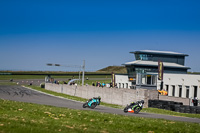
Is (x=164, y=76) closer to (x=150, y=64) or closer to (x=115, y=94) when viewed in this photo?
(x=150, y=64)

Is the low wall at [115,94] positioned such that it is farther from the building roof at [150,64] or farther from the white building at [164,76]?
the building roof at [150,64]

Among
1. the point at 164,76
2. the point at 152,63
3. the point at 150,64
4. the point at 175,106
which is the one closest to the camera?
the point at 175,106

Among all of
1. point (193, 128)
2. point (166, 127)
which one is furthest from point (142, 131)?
point (193, 128)

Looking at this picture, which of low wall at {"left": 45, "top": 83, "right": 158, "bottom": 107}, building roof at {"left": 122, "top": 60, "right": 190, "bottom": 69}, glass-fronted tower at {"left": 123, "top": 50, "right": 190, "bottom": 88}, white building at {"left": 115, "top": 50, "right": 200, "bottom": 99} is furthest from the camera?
building roof at {"left": 122, "top": 60, "right": 190, "bottom": 69}

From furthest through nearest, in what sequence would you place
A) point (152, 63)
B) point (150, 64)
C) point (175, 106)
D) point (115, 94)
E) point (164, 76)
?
point (152, 63)
point (150, 64)
point (164, 76)
point (115, 94)
point (175, 106)

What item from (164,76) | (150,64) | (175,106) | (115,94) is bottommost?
(175,106)

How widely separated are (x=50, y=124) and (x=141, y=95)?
24.2 m

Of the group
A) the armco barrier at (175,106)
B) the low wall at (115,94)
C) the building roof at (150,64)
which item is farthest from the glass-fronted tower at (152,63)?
the armco barrier at (175,106)

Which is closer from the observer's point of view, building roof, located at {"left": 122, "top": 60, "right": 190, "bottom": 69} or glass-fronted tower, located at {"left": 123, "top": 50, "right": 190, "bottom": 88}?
glass-fronted tower, located at {"left": 123, "top": 50, "right": 190, "bottom": 88}

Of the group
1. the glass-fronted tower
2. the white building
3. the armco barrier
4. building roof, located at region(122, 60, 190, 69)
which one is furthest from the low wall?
building roof, located at region(122, 60, 190, 69)

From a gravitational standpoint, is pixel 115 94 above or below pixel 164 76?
below

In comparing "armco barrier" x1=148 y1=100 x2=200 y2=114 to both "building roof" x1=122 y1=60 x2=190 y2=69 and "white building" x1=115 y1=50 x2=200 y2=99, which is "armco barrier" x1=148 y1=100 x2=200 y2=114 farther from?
"building roof" x1=122 y1=60 x2=190 y2=69

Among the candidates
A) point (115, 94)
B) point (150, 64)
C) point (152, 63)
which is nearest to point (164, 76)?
point (150, 64)

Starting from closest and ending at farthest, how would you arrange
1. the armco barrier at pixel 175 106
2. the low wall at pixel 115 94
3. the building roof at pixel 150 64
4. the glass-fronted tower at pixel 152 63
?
the armco barrier at pixel 175 106
the low wall at pixel 115 94
the glass-fronted tower at pixel 152 63
the building roof at pixel 150 64
